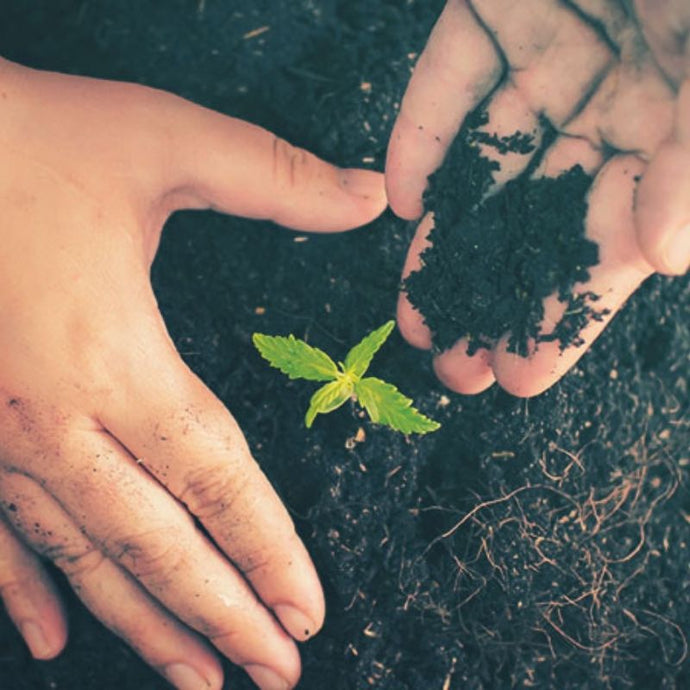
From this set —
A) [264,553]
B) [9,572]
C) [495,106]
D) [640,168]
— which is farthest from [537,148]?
[9,572]

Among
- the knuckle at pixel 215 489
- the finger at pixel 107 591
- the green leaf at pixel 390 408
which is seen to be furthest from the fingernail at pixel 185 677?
the green leaf at pixel 390 408

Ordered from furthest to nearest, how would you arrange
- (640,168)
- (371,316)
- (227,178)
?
1. (371,316)
2. (227,178)
3. (640,168)

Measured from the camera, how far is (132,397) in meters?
1.94

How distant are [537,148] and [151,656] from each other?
1.63 meters

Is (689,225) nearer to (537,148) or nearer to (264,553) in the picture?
(537,148)

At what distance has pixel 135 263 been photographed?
202cm

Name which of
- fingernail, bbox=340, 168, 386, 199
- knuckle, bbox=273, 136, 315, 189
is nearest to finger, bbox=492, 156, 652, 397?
fingernail, bbox=340, 168, 386, 199

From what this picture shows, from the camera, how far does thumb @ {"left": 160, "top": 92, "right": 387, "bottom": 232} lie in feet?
6.81

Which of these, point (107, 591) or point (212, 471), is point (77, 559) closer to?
point (107, 591)

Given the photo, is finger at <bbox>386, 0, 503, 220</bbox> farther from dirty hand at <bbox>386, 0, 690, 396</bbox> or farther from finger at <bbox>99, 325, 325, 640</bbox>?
finger at <bbox>99, 325, 325, 640</bbox>

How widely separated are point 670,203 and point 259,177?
3.37 feet

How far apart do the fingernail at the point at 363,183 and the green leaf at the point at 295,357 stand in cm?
47

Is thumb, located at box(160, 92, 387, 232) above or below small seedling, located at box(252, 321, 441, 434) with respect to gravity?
above

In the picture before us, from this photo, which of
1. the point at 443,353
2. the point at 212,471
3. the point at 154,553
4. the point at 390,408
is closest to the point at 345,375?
the point at 390,408
